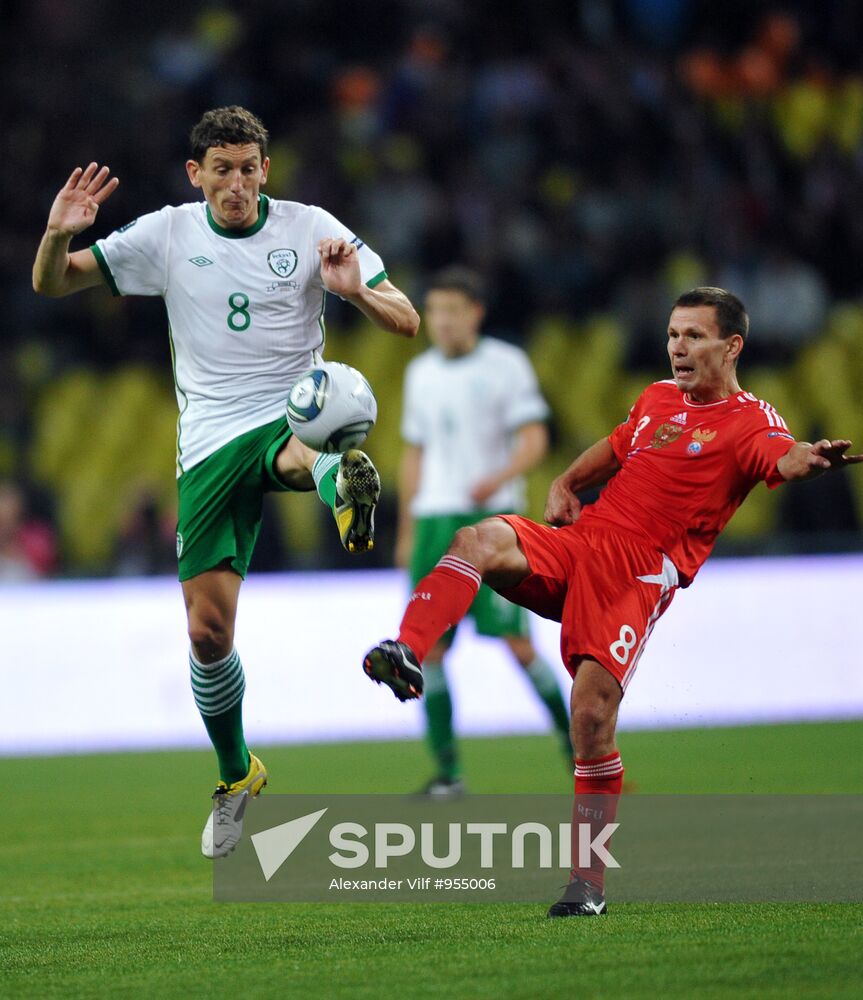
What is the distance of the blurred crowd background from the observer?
45.0ft

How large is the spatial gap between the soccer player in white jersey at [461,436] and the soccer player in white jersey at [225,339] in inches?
107

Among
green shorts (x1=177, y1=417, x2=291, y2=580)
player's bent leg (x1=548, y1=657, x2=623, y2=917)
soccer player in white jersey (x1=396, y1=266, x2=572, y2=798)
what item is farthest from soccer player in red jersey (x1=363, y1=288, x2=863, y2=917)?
soccer player in white jersey (x1=396, y1=266, x2=572, y2=798)

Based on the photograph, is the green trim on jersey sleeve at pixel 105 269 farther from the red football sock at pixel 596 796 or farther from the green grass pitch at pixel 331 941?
the red football sock at pixel 596 796

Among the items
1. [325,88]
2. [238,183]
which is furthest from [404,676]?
[325,88]

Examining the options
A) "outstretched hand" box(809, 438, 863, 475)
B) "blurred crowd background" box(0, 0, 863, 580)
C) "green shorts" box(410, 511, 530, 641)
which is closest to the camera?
"outstretched hand" box(809, 438, 863, 475)

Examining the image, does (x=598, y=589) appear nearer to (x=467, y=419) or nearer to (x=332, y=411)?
(x=332, y=411)

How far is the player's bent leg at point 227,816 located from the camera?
5.83 meters

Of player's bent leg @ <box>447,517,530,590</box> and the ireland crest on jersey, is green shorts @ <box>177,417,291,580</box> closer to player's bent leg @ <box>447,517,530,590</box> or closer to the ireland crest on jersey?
the ireland crest on jersey

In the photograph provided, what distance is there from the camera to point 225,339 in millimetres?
5836

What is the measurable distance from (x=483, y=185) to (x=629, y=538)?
421 inches

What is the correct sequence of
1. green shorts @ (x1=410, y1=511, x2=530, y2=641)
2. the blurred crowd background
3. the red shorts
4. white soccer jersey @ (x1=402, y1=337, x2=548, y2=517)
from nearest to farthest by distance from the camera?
the red shorts
green shorts @ (x1=410, y1=511, x2=530, y2=641)
white soccer jersey @ (x1=402, y1=337, x2=548, y2=517)
the blurred crowd background

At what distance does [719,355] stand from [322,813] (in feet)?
8.18

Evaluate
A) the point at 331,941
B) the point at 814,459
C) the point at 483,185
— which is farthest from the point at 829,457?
the point at 483,185

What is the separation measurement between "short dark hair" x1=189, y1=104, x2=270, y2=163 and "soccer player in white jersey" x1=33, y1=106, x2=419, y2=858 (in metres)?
0.03
